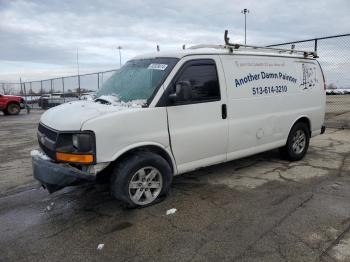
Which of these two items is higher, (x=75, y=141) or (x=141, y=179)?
(x=75, y=141)

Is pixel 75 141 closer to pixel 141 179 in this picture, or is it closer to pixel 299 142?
pixel 141 179

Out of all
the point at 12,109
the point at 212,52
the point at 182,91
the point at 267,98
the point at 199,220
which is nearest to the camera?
the point at 199,220

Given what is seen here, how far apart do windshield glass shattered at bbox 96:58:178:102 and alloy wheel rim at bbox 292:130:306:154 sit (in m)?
3.18

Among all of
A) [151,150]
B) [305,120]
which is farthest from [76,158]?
[305,120]

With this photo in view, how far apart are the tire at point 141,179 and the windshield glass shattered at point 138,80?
0.81 metres

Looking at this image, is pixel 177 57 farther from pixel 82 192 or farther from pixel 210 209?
pixel 82 192

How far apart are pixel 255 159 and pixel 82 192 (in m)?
3.51

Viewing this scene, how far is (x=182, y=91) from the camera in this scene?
416cm

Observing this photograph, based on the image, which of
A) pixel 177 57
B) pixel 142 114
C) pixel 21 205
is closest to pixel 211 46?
pixel 177 57

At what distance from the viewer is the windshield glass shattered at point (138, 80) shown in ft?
14.2

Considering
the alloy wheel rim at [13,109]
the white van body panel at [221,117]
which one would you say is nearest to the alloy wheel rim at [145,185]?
the white van body panel at [221,117]

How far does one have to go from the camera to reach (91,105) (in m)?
4.43

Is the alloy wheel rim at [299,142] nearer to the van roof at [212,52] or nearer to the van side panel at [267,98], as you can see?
the van side panel at [267,98]

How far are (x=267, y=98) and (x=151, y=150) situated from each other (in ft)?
7.90
